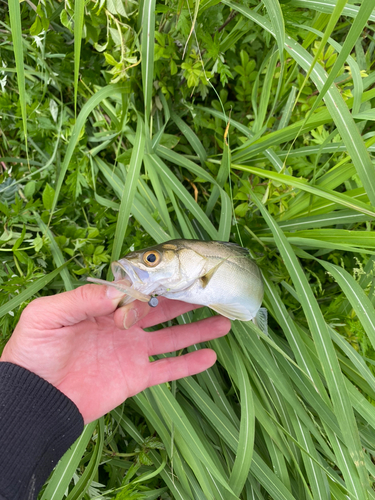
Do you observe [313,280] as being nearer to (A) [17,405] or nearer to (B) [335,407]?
(B) [335,407]

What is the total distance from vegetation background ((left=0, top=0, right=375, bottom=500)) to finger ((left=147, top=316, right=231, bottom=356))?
0.13 meters

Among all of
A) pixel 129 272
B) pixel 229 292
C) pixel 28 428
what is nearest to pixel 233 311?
pixel 229 292

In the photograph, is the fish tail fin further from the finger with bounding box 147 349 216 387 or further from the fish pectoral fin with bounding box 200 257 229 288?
the fish pectoral fin with bounding box 200 257 229 288

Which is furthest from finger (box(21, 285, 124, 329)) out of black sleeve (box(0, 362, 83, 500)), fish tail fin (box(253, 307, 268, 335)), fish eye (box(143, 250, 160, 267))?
fish tail fin (box(253, 307, 268, 335))

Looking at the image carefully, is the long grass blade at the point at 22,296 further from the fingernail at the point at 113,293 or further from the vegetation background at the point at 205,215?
the fingernail at the point at 113,293

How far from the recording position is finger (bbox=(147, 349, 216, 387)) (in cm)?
159

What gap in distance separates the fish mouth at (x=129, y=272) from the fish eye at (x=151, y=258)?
0.04 metres

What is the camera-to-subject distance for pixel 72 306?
1.20 metres

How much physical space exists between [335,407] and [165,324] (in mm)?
1017

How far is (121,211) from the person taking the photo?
5.07 feet

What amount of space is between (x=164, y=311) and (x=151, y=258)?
2.08ft

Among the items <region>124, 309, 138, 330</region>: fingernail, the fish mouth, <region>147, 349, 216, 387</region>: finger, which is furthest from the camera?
<region>147, 349, 216, 387</region>: finger

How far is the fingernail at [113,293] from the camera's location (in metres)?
1.14

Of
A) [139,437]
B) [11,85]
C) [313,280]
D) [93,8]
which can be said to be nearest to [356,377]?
[313,280]
